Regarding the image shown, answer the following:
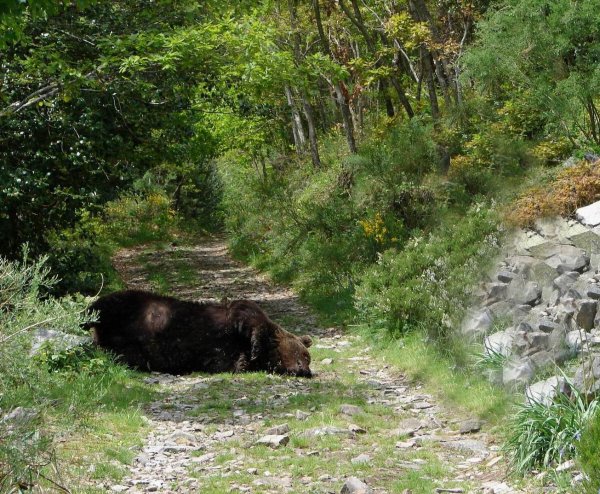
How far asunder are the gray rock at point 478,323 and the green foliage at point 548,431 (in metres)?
3.15

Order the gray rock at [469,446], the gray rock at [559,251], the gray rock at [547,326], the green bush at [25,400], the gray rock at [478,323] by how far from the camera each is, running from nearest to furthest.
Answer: the green bush at [25,400], the gray rock at [469,446], the gray rock at [547,326], the gray rock at [478,323], the gray rock at [559,251]

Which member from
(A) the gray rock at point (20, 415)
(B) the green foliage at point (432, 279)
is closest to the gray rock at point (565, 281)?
(B) the green foliage at point (432, 279)

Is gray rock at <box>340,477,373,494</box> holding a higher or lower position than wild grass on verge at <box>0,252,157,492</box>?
lower

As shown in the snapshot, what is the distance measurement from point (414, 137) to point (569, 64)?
5.59 m

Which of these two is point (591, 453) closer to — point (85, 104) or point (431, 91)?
point (85, 104)

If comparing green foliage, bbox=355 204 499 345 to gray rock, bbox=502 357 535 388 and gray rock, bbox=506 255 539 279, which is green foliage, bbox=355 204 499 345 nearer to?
gray rock, bbox=506 255 539 279

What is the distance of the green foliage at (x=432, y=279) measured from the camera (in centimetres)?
1179

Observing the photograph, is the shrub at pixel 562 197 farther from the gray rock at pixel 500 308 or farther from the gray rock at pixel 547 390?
the gray rock at pixel 547 390

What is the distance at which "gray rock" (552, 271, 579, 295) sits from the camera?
10094mm

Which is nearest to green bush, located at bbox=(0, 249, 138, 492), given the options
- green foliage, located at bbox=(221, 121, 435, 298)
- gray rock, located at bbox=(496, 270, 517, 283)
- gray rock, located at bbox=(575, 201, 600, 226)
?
gray rock, located at bbox=(496, 270, 517, 283)

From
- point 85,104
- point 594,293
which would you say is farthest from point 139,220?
point 594,293

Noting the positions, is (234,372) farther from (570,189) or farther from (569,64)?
(569,64)

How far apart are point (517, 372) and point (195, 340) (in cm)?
472

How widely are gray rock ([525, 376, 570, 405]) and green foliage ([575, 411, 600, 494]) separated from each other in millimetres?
865
